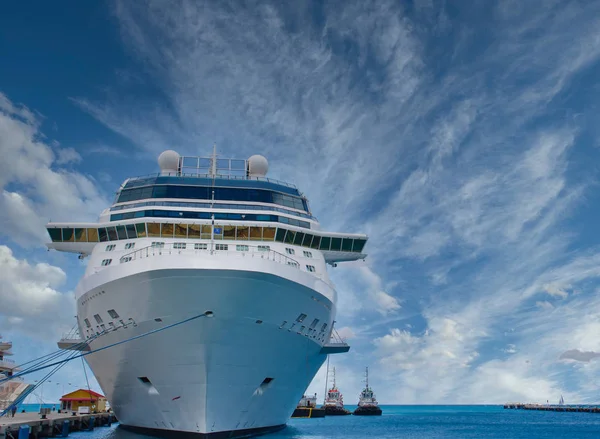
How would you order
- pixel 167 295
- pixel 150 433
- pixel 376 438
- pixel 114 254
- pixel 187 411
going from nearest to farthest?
pixel 167 295
pixel 187 411
pixel 150 433
pixel 114 254
pixel 376 438

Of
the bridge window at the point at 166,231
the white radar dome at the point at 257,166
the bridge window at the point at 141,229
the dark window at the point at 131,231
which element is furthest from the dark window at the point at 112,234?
the white radar dome at the point at 257,166

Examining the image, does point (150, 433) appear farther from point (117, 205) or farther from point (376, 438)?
point (376, 438)

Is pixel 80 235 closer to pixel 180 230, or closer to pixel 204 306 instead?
pixel 180 230

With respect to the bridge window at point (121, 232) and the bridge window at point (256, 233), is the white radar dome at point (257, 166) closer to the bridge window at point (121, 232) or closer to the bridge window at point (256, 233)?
the bridge window at point (256, 233)

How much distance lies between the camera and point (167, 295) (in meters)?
17.0

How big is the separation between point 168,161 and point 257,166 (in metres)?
5.33

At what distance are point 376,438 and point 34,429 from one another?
22404 mm

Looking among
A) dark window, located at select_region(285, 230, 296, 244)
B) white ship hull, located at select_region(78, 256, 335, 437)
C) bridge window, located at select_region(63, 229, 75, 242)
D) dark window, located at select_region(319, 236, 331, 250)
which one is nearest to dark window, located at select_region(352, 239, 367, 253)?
dark window, located at select_region(319, 236, 331, 250)

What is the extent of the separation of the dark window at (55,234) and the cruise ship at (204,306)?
70 millimetres

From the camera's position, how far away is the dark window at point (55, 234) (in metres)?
25.7

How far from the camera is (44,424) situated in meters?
28.7

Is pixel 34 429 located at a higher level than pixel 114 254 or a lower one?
lower

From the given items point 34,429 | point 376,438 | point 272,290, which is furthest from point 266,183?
point 376,438

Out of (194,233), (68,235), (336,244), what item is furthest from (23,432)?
(336,244)
